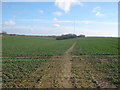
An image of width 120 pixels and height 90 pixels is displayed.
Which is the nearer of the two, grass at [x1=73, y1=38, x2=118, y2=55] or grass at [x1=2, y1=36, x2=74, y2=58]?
grass at [x1=2, y1=36, x2=74, y2=58]

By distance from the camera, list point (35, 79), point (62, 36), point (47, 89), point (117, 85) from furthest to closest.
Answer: point (62, 36) < point (35, 79) < point (117, 85) < point (47, 89)

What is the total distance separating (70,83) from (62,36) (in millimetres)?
101332

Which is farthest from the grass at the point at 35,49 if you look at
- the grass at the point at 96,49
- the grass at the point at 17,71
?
the grass at the point at 17,71

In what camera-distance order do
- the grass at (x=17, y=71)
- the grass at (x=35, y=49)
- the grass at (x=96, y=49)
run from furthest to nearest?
the grass at (x=96, y=49), the grass at (x=35, y=49), the grass at (x=17, y=71)

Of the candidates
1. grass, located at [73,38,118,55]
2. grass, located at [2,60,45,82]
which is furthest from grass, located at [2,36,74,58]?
grass, located at [2,60,45,82]

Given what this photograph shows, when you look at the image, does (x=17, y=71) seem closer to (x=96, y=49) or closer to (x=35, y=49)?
(x=35, y=49)

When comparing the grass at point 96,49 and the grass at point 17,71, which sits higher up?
the grass at point 96,49

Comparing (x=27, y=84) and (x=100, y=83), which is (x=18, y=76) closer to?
(x=27, y=84)

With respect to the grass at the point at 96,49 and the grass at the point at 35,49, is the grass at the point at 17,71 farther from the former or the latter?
the grass at the point at 96,49

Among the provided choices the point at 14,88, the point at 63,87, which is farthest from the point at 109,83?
the point at 14,88

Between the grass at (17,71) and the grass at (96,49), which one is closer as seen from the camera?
the grass at (17,71)

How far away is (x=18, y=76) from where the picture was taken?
8281 mm

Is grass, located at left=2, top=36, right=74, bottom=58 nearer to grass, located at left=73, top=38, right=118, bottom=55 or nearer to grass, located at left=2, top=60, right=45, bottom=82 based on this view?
grass, located at left=73, top=38, right=118, bottom=55

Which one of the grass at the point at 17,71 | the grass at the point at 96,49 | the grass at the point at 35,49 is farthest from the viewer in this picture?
the grass at the point at 96,49
